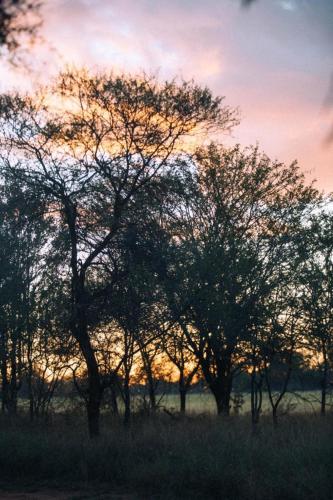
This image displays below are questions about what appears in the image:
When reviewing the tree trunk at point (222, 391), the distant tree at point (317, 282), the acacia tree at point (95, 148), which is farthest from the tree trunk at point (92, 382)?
the distant tree at point (317, 282)

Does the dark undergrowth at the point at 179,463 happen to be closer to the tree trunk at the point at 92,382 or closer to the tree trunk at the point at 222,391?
the tree trunk at the point at 92,382

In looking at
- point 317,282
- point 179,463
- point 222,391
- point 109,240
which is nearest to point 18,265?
point 109,240

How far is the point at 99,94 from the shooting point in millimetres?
17516

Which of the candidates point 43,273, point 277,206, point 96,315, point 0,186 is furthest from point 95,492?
point 277,206

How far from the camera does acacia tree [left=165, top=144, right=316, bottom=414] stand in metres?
18.0

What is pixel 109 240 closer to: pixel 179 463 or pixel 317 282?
pixel 179 463

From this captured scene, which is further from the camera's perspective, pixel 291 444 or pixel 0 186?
pixel 0 186

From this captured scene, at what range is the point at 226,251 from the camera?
21547 millimetres

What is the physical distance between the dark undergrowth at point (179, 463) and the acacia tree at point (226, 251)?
4.06m

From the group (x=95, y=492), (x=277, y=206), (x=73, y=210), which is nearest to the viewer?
(x=95, y=492)

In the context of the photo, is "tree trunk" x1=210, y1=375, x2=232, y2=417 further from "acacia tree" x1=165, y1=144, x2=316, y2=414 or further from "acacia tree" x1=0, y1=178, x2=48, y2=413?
"acacia tree" x1=0, y1=178, x2=48, y2=413

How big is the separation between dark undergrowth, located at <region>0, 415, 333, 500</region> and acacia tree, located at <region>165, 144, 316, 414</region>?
4.06 meters

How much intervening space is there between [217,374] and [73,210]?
1105cm

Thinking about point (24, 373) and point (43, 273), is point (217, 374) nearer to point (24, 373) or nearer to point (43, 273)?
point (24, 373)
